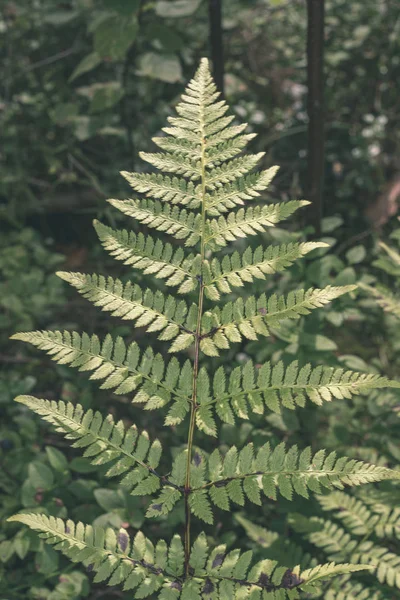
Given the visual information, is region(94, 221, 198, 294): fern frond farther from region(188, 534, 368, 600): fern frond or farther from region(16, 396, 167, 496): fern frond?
region(188, 534, 368, 600): fern frond

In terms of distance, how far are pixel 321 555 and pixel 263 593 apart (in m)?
0.91

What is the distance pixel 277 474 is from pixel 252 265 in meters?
0.48

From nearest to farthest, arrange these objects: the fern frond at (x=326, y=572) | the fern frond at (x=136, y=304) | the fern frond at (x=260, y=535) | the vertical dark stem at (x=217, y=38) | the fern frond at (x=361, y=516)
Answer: the fern frond at (x=326, y=572), the fern frond at (x=136, y=304), the fern frond at (x=361, y=516), the fern frond at (x=260, y=535), the vertical dark stem at (x=217, y=38)

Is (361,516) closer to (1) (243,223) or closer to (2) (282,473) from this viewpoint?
(2) (282,473)

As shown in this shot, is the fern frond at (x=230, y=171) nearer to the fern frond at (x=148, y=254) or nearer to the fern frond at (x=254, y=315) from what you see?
the fern frond at (x=148, y=254)

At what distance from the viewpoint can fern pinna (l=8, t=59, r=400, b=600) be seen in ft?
4.33

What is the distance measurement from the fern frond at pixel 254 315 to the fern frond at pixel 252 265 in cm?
5

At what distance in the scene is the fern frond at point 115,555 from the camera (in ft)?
4.28

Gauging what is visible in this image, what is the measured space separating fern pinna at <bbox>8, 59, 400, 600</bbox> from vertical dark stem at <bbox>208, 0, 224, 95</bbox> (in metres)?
0.84

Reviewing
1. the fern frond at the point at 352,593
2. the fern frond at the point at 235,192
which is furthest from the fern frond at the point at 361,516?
the fern frond at the point at 235,192

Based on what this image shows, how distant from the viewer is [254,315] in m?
1.39

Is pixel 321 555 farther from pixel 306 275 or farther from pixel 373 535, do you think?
pixel 306 275

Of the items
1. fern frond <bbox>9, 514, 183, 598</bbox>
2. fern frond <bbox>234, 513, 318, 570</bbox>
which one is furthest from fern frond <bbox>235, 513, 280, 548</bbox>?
fern frond <bbox>9, 514, 183, 598</bbox>

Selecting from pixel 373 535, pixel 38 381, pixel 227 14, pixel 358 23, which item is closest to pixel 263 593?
pixel 373 535
